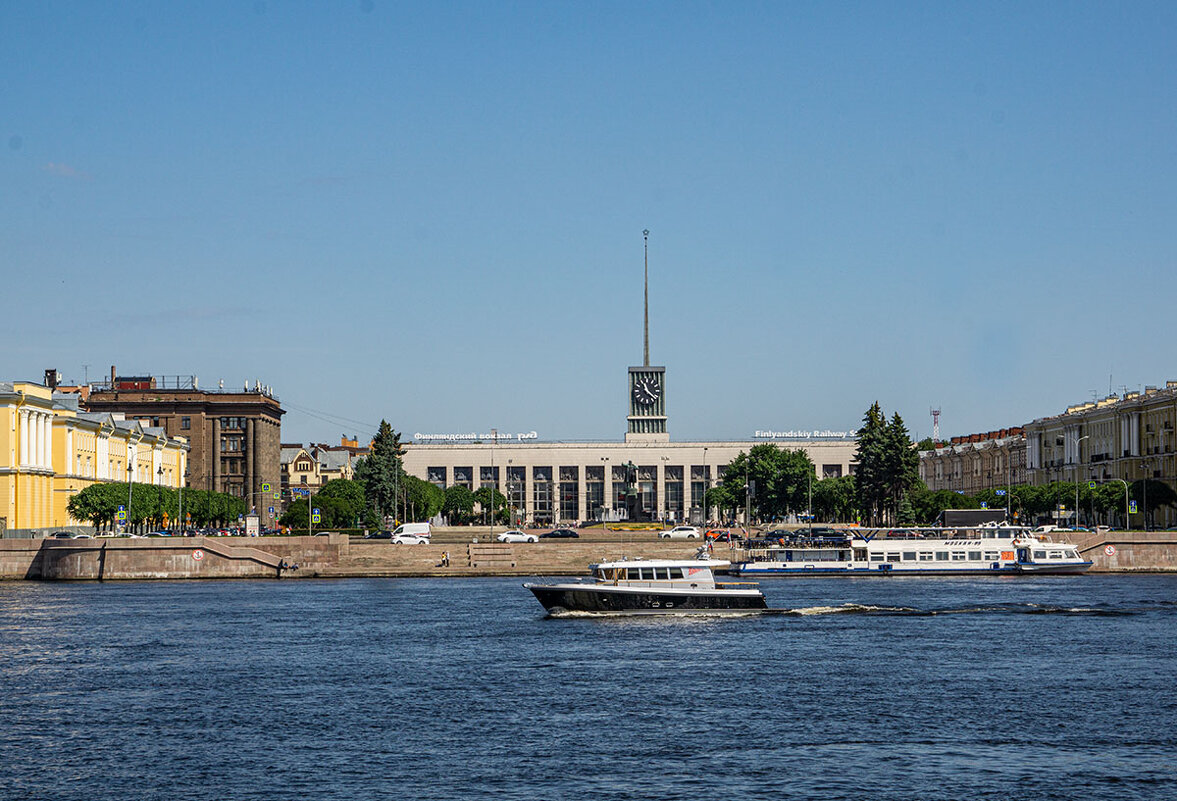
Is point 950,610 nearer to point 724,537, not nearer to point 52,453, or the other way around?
point 724,537

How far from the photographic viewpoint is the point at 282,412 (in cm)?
18612

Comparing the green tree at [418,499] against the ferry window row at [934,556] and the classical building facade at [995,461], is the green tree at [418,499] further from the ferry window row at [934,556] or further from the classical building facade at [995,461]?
the ferry window row at [934,556]

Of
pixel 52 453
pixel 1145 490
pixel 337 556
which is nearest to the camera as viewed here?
pixel 337 556

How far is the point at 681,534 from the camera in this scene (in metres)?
125

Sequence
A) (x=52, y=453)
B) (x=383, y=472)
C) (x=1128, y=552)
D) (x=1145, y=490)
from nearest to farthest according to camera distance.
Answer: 1. (x=1128, y=552)
2. (x=52, y=453)
3. (x=1145, y=490)
4. (x=383, y=472)

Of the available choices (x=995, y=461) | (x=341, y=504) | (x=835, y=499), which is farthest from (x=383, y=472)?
(x=995, y=461)

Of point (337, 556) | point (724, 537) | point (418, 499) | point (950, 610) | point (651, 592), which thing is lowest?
point (950, 610)

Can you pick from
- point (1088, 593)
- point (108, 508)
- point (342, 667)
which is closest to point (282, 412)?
point (108, 508)

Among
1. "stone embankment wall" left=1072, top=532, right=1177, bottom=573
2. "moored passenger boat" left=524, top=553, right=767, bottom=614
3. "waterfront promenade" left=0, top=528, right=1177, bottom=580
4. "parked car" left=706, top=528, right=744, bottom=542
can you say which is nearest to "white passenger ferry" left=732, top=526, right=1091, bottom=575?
"stone embankment wall" left=1072, top=532, right=1177, bottom=573

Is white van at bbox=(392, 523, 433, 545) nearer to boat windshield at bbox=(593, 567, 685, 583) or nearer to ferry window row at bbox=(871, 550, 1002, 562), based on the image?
ferry window row at bbox=(871, 550, 1002, 562)

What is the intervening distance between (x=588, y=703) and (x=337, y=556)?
6233 cm

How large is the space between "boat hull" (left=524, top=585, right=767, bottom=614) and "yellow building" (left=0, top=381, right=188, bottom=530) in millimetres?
51059

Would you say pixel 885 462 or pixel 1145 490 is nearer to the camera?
pixel 1145 490

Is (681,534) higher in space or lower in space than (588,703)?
higher
